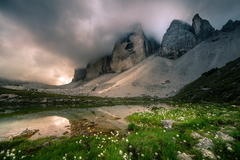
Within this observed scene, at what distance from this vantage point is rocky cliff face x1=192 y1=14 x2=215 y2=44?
112500mm

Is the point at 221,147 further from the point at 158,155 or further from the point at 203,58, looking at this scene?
the point at 203,58

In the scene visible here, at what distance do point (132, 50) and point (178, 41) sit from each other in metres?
72.5

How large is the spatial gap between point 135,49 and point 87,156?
180m

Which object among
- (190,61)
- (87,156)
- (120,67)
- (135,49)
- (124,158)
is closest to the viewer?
(124,158)

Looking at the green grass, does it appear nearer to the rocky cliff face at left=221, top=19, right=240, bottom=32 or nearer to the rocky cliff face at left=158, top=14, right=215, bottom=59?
the rocky cliff face at left=158, top=14, right=215, bottom=59

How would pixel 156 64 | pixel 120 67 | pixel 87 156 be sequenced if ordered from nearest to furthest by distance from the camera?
pixel 87 156 < pixel 156 64 < pixel 120 67

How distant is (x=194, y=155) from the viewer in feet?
11.1

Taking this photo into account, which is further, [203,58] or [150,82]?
[150,82]

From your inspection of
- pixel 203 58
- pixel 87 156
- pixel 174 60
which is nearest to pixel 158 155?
pixel 87 156

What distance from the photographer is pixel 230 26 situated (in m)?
105

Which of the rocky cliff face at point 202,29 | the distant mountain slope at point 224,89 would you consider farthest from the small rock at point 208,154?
the rocky cliff face at point 202,29

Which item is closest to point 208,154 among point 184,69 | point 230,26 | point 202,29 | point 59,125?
point 59,125

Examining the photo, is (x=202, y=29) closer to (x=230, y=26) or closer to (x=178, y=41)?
(x=230, y=26)

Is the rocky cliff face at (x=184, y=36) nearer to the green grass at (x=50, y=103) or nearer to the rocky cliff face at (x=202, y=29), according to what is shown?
the rocky cliff face at (x=202, y=29)
